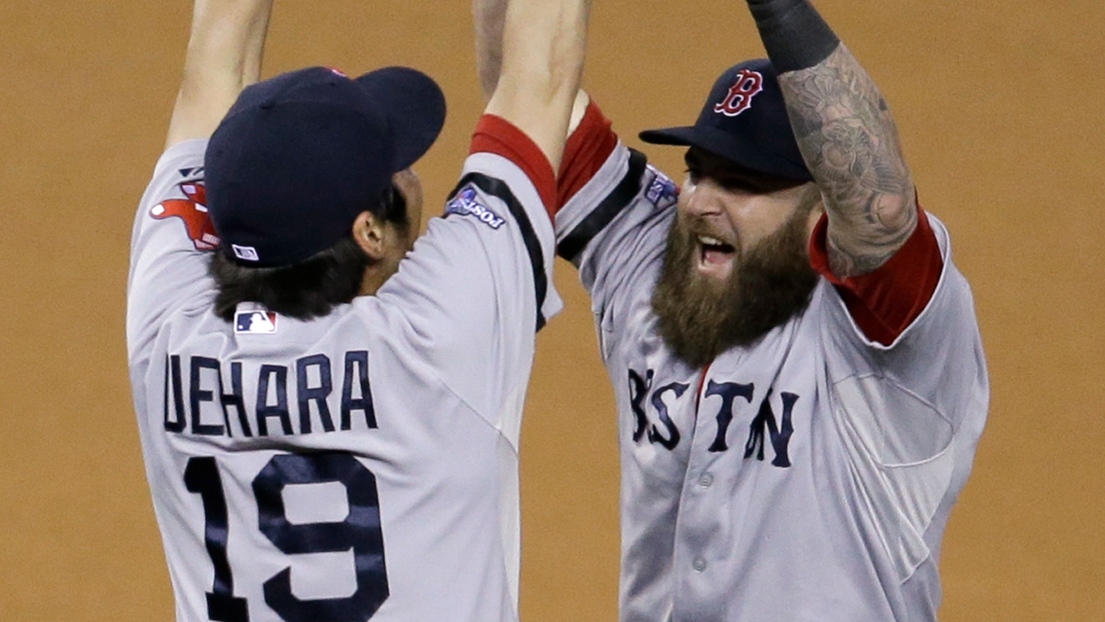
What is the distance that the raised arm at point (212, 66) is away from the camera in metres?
2.48

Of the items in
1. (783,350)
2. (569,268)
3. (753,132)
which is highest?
(753,132)

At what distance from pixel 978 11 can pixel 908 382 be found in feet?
15.1

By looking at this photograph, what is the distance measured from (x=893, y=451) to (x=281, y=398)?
1.02 metres

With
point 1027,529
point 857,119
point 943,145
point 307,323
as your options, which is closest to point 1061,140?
point 943,145

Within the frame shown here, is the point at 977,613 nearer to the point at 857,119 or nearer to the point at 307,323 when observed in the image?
the point at 857,119

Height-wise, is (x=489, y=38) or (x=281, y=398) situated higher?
(x=489, y=38)

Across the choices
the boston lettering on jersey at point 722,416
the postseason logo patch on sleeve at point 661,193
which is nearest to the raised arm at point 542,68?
the boston lettering on jersey at point 722,416

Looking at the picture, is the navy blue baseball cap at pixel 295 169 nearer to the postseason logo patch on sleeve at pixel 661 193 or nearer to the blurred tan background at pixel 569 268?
the postseason logo patch on sleeve at pixel 661 193

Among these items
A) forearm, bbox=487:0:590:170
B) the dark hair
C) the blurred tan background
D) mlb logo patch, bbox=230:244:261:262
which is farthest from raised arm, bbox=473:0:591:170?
the blurred tan background

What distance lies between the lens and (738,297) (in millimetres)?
2674

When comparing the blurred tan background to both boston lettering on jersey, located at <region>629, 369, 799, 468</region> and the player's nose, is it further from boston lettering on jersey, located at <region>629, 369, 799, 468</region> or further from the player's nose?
the player's nose

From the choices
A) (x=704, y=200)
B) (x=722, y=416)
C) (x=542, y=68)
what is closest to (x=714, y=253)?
(x=704, y=200)

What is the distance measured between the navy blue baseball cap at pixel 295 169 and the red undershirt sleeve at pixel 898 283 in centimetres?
72

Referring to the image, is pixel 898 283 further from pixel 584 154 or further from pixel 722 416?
pixel 584 154
